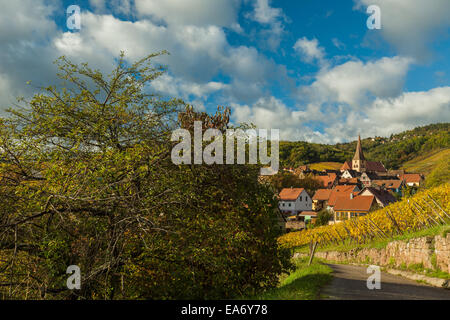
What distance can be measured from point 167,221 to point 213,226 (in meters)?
0.98

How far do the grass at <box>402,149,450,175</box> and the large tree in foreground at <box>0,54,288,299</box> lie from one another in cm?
17635

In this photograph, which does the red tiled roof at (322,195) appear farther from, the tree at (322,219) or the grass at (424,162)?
the grass at (424,162)

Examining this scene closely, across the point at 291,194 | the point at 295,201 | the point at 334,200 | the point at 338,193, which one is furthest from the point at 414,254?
the point at 291,194

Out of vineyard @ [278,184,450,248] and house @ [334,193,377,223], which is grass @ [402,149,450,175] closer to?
house @ [334,193,377,223]

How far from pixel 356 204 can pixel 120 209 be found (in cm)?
6433

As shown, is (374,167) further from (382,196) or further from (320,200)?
(382,196)

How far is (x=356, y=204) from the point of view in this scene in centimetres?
6412

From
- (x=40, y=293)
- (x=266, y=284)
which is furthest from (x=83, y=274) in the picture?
(x=266, y=284)

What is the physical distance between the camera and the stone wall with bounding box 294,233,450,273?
1178 cm

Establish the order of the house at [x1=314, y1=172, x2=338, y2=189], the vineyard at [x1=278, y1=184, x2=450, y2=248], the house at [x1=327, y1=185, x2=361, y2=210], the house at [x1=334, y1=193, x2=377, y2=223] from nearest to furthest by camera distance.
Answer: the vineyard at [x1=278, y1=184, x2=450, y2=248], the house at [x1=334, y1=193, x2=377, y2=223], the house at [x1=327, y1=185, x2=361, y2=210], the house at [x1=314, y1=172, x2=338, y2=189]

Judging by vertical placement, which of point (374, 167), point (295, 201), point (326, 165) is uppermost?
point (326, 165)

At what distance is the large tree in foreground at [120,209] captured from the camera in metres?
5.93

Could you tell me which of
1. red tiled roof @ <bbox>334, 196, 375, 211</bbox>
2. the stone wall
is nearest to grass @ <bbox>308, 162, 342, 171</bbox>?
red tiled roof @ <bbox>334, 196, 375, 211</bbox>

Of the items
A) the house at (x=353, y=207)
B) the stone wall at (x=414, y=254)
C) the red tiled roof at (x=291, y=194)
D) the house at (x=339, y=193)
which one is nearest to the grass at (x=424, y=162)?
the house at (x=339, y=193)
